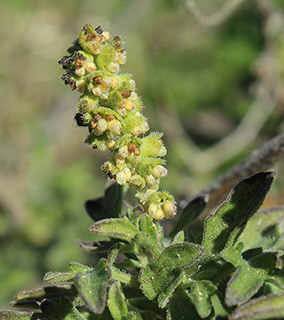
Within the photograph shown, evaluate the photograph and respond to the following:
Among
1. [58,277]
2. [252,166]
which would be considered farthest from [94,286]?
[252,166]

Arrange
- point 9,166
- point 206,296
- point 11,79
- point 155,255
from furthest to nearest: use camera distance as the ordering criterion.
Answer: point 11,79, point 9,166, point 155,255, point 206,296

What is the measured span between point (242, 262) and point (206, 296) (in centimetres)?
11

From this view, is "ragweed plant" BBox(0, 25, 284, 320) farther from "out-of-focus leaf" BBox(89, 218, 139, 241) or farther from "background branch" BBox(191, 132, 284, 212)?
"background branch" BBox(191, 132, 284, 212)

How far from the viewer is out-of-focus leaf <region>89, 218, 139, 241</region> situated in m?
1.08

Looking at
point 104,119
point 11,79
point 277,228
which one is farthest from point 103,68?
point 11,79

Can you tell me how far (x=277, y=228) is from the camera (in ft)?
4.25

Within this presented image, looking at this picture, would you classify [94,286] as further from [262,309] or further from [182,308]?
[262,309]

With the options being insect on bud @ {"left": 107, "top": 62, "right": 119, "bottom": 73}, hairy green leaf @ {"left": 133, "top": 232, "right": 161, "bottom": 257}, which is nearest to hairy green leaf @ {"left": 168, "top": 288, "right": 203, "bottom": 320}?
hairy green leaf @ {"left": 133, "top": 232, "right": 161, "bottom": 257}

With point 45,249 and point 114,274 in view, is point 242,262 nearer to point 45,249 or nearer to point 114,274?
point 114,274

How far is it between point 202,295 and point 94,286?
0.76 feet

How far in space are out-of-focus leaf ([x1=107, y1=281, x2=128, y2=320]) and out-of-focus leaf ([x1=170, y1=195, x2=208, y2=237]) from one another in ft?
0.89

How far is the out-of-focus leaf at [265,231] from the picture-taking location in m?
1.26

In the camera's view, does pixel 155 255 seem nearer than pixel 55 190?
Yes

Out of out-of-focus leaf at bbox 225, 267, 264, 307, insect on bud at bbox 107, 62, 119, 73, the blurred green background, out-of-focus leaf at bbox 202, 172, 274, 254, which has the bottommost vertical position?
out-of-focus leaf at bbox 225, 267, 264, 307
